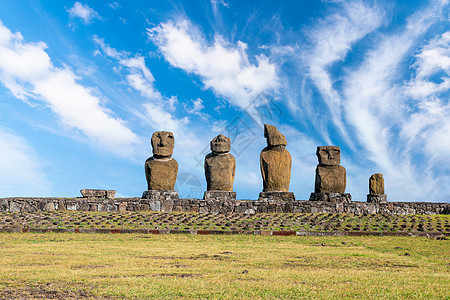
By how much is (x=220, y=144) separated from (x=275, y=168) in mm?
3007

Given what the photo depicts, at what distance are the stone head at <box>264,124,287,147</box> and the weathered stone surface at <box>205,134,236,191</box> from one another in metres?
2.03

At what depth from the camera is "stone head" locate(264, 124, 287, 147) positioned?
2122 cm

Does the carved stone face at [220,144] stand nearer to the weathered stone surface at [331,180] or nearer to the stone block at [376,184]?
the weathered stone surface at [331,180]

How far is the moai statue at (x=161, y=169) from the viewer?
20.7 m

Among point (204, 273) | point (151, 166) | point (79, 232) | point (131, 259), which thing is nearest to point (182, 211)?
point (151, 166)

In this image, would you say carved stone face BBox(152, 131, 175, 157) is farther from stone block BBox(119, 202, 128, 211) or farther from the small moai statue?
stone block BBox(119, 202, 128, 211)

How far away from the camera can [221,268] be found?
281 inches

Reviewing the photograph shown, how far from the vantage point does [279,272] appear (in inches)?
268

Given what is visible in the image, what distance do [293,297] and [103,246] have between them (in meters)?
6.94

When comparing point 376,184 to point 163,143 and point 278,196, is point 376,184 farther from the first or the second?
point 163,143

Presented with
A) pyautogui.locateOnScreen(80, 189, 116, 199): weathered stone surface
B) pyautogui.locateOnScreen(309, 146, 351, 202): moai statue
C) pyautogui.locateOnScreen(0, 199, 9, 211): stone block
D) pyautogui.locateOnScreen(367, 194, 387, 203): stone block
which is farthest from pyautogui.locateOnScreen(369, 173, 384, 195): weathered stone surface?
pyautogui.locateOnScreen(0, 199, 9, 211): stone block

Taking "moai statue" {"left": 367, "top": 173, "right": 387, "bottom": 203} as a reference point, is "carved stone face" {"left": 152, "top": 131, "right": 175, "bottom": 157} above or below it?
above

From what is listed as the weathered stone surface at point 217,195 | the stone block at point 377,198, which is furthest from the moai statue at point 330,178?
the stone block at point 377,198

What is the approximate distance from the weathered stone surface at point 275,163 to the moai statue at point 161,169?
456 centimetres
